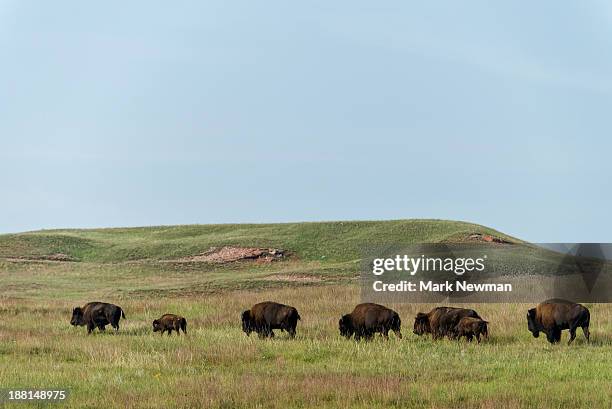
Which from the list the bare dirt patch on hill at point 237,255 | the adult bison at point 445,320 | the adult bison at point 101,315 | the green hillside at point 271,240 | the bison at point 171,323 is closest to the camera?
the adult bison at point 445,320

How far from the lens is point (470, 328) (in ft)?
66.4

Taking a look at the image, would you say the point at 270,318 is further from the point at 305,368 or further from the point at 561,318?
the point at 561,318

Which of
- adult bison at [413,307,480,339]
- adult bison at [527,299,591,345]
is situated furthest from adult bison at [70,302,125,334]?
adult bison at [527,299,591,345]

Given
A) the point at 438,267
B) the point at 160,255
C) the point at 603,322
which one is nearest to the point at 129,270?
the point at 160,255

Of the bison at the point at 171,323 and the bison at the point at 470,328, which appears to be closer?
the bison at the point at 470,328

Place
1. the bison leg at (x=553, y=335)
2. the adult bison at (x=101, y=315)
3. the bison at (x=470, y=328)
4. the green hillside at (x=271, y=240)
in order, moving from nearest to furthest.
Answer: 1. the bison at (x=470, y=328)
2. the bison leg at (x=553, y=335)
3. the adult bison at (x=101, y=315)
4. the green hillside at (x=271, y=240)

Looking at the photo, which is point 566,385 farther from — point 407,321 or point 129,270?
point 129,270

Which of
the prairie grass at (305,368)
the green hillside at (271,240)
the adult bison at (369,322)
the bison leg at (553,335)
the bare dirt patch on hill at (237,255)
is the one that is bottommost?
the prairie grass at (305,368)

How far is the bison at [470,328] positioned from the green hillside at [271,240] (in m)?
42.7

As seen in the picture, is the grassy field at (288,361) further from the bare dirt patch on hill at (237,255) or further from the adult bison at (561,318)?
the bare dirt patch on hill at (237,255)

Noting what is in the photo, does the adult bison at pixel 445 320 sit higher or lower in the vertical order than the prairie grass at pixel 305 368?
higher

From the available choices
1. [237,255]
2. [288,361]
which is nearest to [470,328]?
[288,361]

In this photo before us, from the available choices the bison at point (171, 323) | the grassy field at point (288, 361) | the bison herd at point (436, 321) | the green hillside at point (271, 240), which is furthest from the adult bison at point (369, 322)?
the green hillside at point (271, 240)

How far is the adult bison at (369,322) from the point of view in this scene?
20859mm
